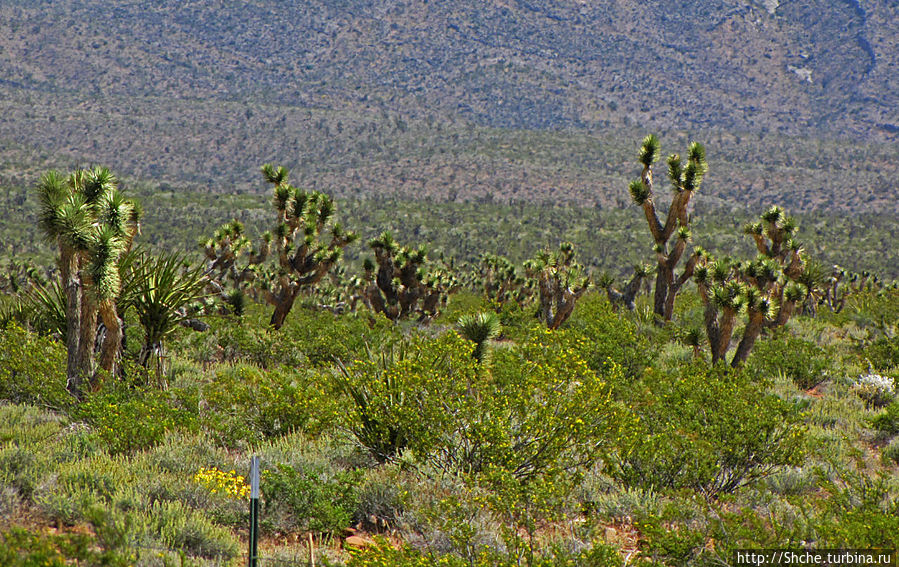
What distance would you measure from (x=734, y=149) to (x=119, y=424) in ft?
560

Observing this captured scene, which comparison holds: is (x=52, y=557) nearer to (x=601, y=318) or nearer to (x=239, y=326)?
(x=239, y=326)

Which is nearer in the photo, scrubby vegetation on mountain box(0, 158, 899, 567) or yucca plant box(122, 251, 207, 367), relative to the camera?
scrubby vegetation on mountain box(0, 158, 899, 567)

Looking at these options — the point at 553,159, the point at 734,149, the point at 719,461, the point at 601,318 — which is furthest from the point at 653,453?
the point at 734,149

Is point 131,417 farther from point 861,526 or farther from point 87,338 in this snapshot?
point 861,526

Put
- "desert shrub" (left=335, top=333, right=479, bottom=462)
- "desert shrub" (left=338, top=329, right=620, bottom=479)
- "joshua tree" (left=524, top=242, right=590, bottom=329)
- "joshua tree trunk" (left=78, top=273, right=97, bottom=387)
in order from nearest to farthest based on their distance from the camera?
1. "desert shrub" (left=338, top=329, right=620, bottom=479)
2. "desert shrub" (left=335, top=333, right=479, bottom=462)
3. "joshua tree trunk" (left=78, top=273, right=97, bottom=387)
4. "joshua tree" (left=524, top=242, right=590, bottom=329)

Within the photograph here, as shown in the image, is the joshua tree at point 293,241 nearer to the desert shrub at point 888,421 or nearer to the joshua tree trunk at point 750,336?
the joshua tree trunk at point 750,336

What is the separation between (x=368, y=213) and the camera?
10706 cm

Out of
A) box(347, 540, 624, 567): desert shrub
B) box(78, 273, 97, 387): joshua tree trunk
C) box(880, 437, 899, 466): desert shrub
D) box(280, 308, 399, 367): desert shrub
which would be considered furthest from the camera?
box(280, 308, 399, 367): desert shrub

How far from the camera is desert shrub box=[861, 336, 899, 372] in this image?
48.6 feet

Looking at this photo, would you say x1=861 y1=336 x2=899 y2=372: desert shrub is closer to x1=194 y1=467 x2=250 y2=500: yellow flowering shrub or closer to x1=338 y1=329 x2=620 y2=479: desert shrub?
x1=338 y1=329 x2=620 y2=479: desert shrub

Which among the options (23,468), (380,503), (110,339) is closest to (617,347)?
(380,503)

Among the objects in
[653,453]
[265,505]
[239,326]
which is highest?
[653,453]

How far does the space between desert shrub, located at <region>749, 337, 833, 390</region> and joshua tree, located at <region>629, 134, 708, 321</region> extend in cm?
520

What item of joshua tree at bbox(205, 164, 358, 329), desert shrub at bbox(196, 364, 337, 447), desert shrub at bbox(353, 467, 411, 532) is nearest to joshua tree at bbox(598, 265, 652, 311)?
joshua tree at bbox(205, 164, 358, 329)
